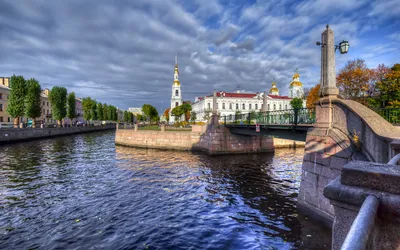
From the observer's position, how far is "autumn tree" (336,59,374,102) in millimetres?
34844

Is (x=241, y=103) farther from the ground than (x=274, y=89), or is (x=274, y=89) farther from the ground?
(x=274, y=89)

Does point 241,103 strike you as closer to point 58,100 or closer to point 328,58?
point 58,100

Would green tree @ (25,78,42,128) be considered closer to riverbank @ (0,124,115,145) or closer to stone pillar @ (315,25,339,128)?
riverbank @ (0,124,115,145)

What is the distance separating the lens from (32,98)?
46.2m

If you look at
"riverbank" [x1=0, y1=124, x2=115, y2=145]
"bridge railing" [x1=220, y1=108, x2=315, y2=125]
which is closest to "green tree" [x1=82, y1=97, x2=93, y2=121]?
"riverbank" [x1=0, y1=124, x2=115, y2=145]

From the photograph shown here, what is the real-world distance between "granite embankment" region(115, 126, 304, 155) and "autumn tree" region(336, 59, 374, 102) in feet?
48.8

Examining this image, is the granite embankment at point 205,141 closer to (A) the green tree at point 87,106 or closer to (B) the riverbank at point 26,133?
(B) the riverbank at point 26,133

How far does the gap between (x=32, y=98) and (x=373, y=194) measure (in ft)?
190

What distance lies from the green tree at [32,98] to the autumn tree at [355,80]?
197ft

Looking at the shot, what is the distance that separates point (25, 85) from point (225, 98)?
66.7 metres

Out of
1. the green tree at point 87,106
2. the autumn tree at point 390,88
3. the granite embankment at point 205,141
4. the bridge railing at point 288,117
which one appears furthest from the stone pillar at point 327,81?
the green tree at point 87,106

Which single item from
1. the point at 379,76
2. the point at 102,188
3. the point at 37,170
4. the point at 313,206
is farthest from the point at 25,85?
the point at 379,76

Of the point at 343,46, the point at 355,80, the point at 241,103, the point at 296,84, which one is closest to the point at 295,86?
the point at 296,84

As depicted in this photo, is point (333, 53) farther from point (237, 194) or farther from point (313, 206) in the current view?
point (237, 194)
